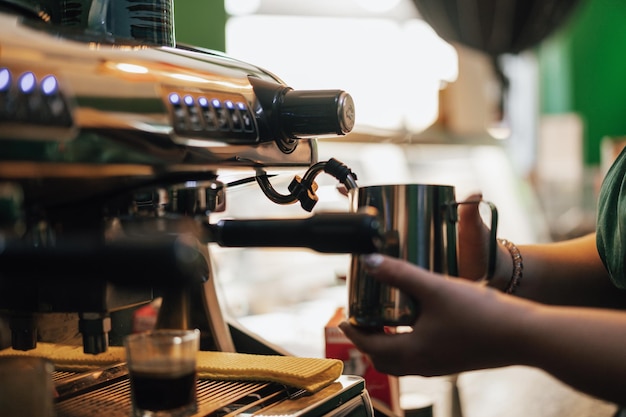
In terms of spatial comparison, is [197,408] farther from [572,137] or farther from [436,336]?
[572,137]

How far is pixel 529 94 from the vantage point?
6074 millimetres

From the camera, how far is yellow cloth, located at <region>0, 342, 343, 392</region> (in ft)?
2.82

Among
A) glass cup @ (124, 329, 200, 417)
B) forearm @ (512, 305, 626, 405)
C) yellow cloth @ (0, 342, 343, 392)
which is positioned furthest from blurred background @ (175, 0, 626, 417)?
forearm @ (512, 305, 626, 405)

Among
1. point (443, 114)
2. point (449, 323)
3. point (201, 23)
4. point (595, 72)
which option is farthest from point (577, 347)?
point (595, 72)

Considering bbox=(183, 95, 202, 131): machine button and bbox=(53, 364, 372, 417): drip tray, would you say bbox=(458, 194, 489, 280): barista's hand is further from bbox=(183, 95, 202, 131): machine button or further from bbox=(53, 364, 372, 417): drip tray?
bbox=(183, 95, 202, 131): machine button

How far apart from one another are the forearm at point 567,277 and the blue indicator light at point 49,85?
74 centimetres

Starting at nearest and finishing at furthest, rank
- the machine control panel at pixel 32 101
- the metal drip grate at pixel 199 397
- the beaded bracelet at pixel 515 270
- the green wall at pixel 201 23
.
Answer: the machine control panel at pixel 32 101 → the metal drip grate at pixel 199 397 → the beaded bracelet at pixel 515 270 → the green wall at pixel 201 23

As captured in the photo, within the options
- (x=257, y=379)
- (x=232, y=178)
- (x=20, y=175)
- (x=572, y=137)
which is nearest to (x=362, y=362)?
(x=257, y=379)

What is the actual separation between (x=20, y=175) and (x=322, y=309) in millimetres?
1483

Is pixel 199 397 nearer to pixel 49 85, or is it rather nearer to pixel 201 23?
pixel 49 85

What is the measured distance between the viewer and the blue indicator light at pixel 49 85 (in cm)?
56

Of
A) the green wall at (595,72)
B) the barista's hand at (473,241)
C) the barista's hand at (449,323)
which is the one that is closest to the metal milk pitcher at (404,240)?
the barista's hand at (449,323)

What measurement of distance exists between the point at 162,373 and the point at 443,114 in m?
3.20

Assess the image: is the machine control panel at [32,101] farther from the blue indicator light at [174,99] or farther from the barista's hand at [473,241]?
the barista's hand at [473,241]
